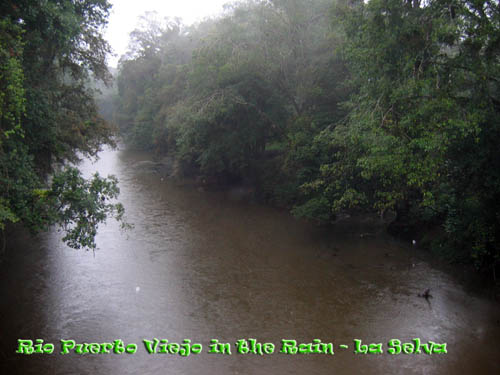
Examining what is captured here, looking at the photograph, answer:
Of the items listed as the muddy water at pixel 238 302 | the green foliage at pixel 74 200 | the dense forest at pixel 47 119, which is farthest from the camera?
the green foliage at pixel 74 200

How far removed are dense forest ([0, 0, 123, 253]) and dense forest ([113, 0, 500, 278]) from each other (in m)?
0.38

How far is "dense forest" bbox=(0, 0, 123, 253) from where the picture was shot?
8414 mm

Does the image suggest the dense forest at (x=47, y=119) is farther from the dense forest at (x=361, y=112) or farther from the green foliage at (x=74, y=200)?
the dense forest at (x=361, y=112)

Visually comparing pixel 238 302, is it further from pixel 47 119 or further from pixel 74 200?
pixel 47 119

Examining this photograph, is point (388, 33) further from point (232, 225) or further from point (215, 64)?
point (215, 64)

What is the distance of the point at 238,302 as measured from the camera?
11.5 metres

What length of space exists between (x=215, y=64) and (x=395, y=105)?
43.0ft

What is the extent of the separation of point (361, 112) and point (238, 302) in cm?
650

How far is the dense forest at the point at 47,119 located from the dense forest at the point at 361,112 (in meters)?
0.38

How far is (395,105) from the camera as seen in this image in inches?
432

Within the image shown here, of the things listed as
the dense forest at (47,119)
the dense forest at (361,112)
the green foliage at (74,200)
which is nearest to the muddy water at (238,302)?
the dense forest at (361,112)

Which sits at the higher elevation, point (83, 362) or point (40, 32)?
point (40, 32)

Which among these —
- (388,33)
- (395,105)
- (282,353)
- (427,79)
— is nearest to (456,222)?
(395,105)

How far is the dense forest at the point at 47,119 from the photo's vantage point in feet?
27.6
